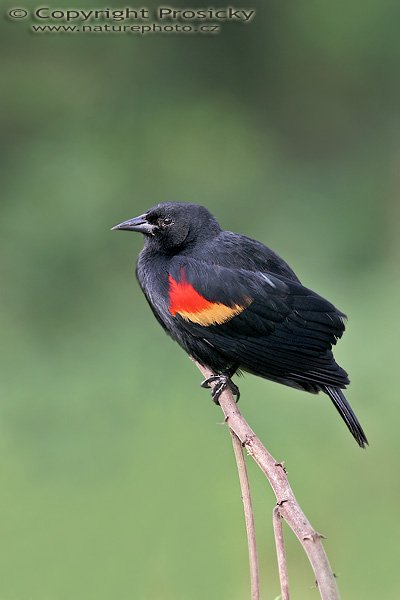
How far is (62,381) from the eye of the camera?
4004 millimetres

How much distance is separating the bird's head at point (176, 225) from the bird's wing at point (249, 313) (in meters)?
0.11

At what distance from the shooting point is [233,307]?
2180 millimetres

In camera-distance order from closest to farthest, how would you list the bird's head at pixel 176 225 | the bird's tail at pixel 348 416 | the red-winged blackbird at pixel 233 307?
the bird's tail at pixel 348 416 < the red-winged blackbird at pixel 233 307 < the bird's head at pixel 176 225

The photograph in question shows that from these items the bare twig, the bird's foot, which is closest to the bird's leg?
the bird's foot

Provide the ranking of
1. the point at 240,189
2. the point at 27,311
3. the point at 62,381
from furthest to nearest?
the point at 240,189 → the point at 27,311 → the point at 62,381

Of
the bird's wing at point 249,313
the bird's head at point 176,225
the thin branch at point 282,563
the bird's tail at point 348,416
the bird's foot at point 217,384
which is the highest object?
the bird's head at point 176,225

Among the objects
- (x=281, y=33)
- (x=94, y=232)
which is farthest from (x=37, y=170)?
(x=281, y=33)

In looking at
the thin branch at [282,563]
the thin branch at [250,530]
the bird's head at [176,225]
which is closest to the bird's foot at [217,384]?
the bird's head at [176,225]

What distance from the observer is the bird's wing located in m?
2.15

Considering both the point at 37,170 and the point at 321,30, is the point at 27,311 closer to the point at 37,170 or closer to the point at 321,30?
the point at 37,170

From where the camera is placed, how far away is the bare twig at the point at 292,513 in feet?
4.05

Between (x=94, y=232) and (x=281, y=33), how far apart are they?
1453 millimetres

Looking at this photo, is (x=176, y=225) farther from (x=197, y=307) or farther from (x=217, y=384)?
(x=217, y=384)

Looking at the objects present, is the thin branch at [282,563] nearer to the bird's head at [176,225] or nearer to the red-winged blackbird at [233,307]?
the red-winged blackbird at [233,307]
